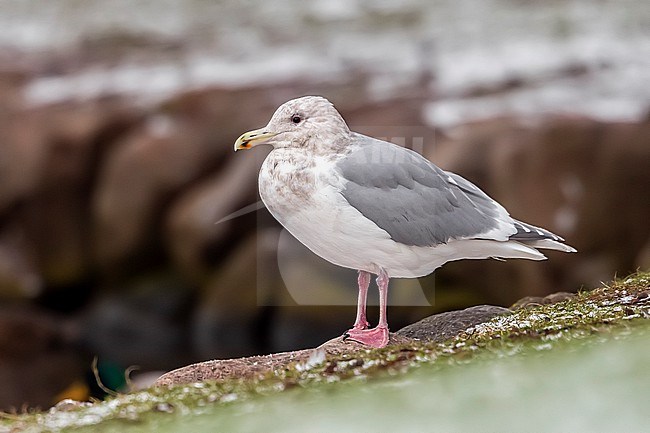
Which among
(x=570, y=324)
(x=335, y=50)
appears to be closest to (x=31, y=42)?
(x=335, y=50)

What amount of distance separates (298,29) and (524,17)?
305 centimetres

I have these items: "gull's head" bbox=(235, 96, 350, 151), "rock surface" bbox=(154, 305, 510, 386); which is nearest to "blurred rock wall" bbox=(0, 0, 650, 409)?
"rock surface" bbox=(154, 305, 510, 386)

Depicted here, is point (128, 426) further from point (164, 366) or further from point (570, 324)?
point (164, 366)

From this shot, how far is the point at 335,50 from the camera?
12.1 meters

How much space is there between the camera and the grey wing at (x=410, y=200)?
3762mm

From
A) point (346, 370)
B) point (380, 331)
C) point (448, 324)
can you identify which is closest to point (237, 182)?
point (448, 324)

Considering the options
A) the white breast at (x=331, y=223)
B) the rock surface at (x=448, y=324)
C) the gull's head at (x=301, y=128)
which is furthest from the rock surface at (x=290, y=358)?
the gull's head at (x=301, y=128)

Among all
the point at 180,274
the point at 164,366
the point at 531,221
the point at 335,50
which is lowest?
the point at 164,366

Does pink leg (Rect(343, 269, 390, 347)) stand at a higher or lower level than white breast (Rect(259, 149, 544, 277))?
lower

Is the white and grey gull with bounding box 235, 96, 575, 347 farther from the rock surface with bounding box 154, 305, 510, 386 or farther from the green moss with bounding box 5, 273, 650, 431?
the green moss with bounding box 5, 273, 650, 431

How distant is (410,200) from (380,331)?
1.84 feet

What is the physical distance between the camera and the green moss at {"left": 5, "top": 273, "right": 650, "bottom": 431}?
3.13m

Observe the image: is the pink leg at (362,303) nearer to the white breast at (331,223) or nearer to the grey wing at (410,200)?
the white breast at (331,223)

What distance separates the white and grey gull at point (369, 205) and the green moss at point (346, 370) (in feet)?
1.14
